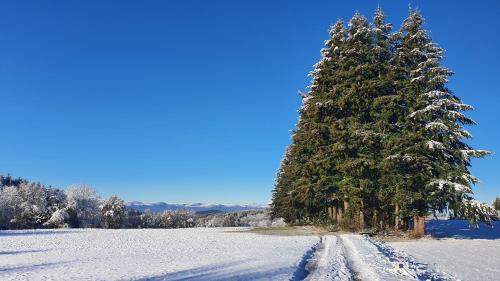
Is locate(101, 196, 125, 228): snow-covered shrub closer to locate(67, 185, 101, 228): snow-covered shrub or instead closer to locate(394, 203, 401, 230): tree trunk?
locate(67, 185, 101, 228): snow-covered shrub

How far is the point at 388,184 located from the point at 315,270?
18811 millimetres

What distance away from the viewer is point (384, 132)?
34312mm

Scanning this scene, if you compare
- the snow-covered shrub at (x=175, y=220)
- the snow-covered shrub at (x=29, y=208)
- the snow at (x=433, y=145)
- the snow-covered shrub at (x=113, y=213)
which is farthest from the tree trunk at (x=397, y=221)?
the snow-covered shrub at (x=175, y=220)

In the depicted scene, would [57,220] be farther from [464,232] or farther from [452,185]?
[452,185]

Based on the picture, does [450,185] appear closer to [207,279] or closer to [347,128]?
[347,128]

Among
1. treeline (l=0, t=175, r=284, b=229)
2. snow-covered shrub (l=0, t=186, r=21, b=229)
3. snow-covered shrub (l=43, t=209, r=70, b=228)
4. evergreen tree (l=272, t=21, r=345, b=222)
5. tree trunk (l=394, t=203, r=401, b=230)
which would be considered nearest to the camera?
tree trunk (l=394, t=203, r=401, b=230)

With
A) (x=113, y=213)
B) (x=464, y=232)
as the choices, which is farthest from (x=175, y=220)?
(x=464, y=232)

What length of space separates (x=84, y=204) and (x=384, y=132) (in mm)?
69921

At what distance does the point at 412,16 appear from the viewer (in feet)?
113

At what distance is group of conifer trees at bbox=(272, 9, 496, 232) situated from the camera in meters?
30.8

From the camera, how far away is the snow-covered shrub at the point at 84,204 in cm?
8512

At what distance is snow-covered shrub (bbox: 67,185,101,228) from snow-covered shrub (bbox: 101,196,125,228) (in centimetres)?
263

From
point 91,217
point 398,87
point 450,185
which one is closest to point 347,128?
point 398,87

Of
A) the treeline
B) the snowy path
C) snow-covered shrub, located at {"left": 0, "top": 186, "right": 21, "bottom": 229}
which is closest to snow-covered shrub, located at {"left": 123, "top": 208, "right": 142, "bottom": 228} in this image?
the treeline
